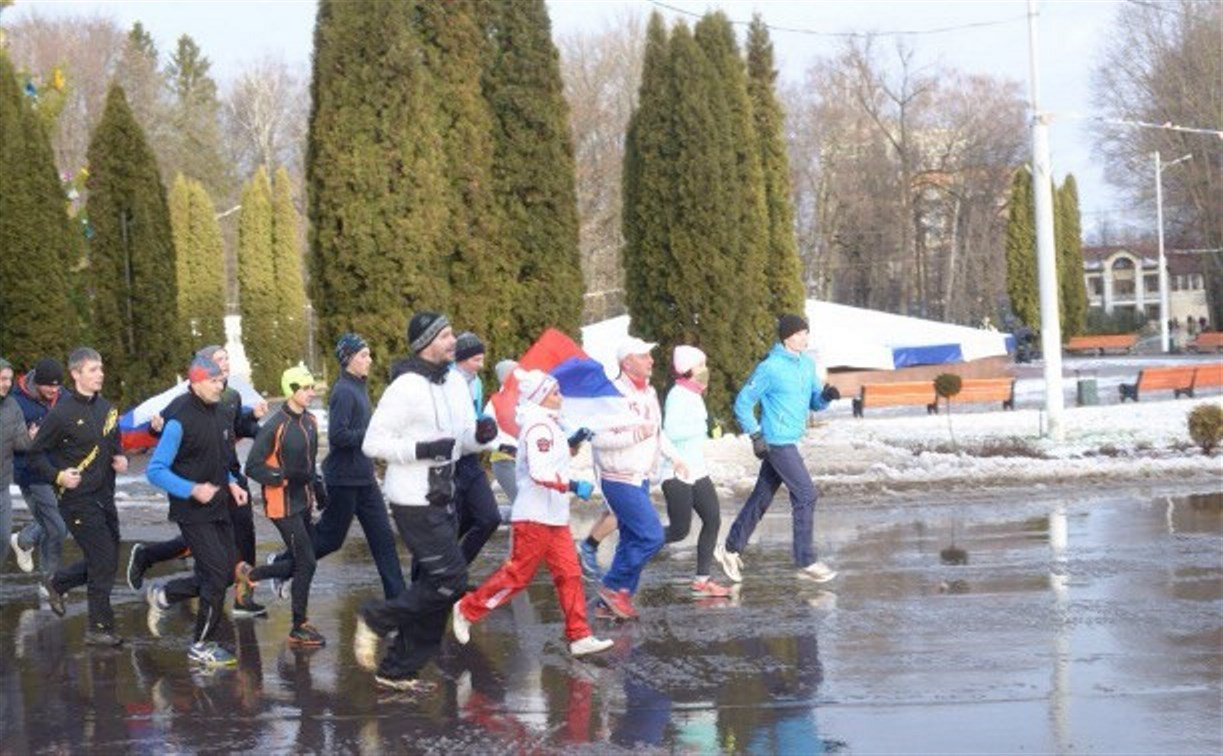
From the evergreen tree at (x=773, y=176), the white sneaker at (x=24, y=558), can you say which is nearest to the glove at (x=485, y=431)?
the white sneaker at (x=24, y=558)

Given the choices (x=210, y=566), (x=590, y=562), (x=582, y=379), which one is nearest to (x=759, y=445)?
(x=590, y=562)

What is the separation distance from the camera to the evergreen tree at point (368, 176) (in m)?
22.2

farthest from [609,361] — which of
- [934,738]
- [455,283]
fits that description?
[934,738]

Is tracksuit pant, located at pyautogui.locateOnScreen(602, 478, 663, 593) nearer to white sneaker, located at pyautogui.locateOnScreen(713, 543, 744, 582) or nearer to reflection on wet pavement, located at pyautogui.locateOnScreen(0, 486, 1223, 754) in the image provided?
reflection on wet pavement, located at pyautogui.locateOnScreen(0, 486, 1223, 754)

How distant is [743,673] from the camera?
8828 mm

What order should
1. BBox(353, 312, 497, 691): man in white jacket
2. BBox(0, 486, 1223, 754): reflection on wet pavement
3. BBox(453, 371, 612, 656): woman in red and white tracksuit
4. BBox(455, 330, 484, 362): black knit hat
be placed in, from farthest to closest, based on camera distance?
BBox(455, 330, 484, 362): black knit hat
BBox(453, 371, 612, 656): woman in red and white tracksuit
BBox(353, 312, 497, 691): man in white jacket
BBox(0, 486, 1223, 754): reflection on wet pavement

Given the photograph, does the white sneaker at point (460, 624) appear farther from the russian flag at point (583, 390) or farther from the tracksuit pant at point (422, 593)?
the russian flag at point (583, 390)

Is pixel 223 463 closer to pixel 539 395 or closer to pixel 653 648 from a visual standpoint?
pixel 539 395

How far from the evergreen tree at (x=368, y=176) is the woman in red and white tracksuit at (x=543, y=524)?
13.0 meters

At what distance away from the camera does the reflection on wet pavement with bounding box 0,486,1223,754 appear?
757 centimetres

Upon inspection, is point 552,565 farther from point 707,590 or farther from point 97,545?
point 97,545

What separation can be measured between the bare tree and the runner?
157 feet

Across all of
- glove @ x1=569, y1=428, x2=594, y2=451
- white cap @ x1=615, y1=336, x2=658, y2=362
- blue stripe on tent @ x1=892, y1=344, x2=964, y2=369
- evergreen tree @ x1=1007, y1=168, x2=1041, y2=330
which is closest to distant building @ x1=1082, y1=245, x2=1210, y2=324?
evergreen tree @ x1=1007, y1=168, x2=1041, y2=330

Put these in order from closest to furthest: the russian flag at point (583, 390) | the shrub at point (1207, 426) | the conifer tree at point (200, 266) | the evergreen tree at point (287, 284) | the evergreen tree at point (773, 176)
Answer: the russian flag at point (583, 390)
the shrub at point (1207, 426)
the evergreen tree at point (773, 176)
the conifer tree at point (200, 266)
the evergreen tree at point (287, 284)
